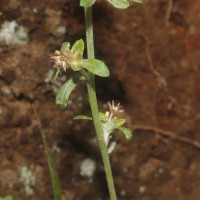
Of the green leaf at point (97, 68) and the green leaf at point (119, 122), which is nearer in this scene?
the green leaf at point (97, 68)

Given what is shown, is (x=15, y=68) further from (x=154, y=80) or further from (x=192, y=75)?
(x=192, y=75)

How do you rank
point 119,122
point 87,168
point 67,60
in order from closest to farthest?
1. point 67,60
2. point 119,122
3. point 87,168

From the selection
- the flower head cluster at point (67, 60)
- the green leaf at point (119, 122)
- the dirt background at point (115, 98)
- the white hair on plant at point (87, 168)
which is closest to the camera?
the flower head cluster at point (67, 60)

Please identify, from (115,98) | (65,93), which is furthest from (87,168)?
(65,93)

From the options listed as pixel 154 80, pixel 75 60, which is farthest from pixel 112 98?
pixel 75 60

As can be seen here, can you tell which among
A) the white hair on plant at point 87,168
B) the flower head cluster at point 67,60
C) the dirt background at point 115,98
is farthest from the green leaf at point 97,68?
the white hair on plant at point 87,168

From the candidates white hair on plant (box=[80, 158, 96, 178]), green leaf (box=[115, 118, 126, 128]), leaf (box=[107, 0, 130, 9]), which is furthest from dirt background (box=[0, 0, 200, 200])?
leaf (box=[107, 0, 130, 9])

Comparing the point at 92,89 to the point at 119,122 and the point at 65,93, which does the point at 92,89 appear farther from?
the point at 119,122

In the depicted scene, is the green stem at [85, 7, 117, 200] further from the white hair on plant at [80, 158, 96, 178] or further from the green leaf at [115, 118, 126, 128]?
the white hair on plant at [80, 158, 96, 178]

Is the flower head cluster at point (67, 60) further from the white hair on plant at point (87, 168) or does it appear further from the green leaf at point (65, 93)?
the white hair on plant at point (87, 168)

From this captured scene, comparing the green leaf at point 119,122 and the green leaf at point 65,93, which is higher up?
the green leaf at point 65,93
